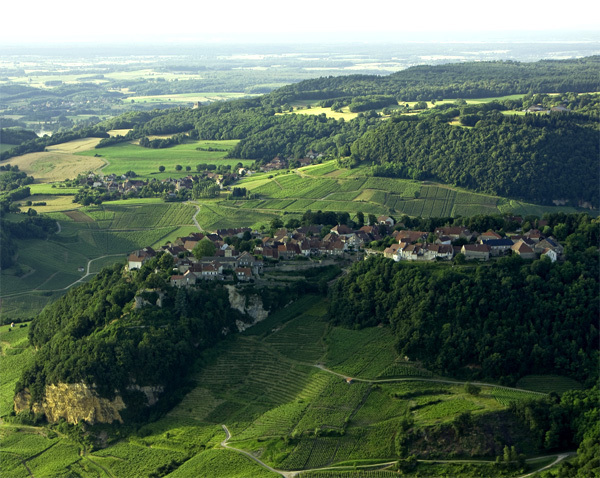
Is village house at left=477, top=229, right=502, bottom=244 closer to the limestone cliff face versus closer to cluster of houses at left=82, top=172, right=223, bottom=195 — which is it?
the limestone cliff face

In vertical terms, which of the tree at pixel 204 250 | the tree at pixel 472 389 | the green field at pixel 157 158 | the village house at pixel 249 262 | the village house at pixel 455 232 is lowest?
the tree at pixel 472 389

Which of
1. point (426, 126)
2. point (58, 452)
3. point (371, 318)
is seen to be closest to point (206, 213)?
point (426, 126)

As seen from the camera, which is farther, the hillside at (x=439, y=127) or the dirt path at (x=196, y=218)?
the hillside at (x=439, y=127)

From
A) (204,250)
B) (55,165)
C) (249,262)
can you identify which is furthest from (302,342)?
(55,165)

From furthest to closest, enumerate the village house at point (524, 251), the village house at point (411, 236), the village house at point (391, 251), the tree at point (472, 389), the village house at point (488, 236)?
the village house at point (411, 236)
the village house at point (391, 251)
the village house at point (488, 236)
the village house at point (524, 251)
the tree at point (472, 389)

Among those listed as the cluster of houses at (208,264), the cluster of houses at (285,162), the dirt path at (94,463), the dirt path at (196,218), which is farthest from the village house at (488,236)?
the cluster of houses at (285,162)

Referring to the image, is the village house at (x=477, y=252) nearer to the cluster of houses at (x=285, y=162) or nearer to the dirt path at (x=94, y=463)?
the dirt path at (x=94, y=463)

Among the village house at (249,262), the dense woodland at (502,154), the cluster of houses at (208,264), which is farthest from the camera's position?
the dense woodland at (502,154)
